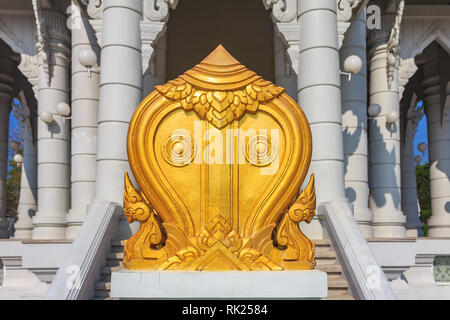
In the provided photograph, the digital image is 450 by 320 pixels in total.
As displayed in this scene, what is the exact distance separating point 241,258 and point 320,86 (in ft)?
11.0

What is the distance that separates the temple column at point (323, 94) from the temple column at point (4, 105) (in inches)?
350

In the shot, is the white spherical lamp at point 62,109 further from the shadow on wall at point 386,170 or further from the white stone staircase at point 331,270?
the shadow on wall at point 386,170

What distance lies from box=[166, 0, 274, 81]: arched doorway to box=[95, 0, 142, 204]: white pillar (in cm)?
464

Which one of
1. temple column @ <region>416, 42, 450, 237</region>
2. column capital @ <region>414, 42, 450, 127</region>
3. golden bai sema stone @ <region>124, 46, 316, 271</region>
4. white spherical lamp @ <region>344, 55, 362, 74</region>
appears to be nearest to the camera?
golden bai sema stone @ <region>124, 46, 316, 271</region>

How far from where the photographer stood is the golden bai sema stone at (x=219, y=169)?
366 centimetres

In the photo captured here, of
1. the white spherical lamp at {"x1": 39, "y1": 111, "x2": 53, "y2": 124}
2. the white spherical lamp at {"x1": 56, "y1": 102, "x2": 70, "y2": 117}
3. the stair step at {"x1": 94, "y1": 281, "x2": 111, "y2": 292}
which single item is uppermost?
the white spherical lamp at {"x1": 56, "y1": 102, "x2": 70, "y2": 117}

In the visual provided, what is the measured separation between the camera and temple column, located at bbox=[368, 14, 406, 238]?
Answer: 8859 mm

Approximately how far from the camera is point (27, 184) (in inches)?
486

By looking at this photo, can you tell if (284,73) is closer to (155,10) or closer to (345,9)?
(345,9)

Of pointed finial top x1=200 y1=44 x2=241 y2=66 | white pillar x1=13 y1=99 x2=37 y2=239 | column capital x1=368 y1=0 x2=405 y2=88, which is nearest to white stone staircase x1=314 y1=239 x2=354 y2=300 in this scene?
pointed finial top x1=200 y1=44 x2=241 y2=66

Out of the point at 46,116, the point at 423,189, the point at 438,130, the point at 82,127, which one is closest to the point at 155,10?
the point at 82,127

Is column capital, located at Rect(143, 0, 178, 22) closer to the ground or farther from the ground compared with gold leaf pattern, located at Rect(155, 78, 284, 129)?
farther from the ground

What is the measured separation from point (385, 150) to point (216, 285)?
21.2 feet

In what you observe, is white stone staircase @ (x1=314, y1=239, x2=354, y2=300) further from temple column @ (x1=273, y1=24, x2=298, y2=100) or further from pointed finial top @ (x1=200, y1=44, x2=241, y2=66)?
temple column @ (x1=273, y1=24, x2=298, y2=100)
